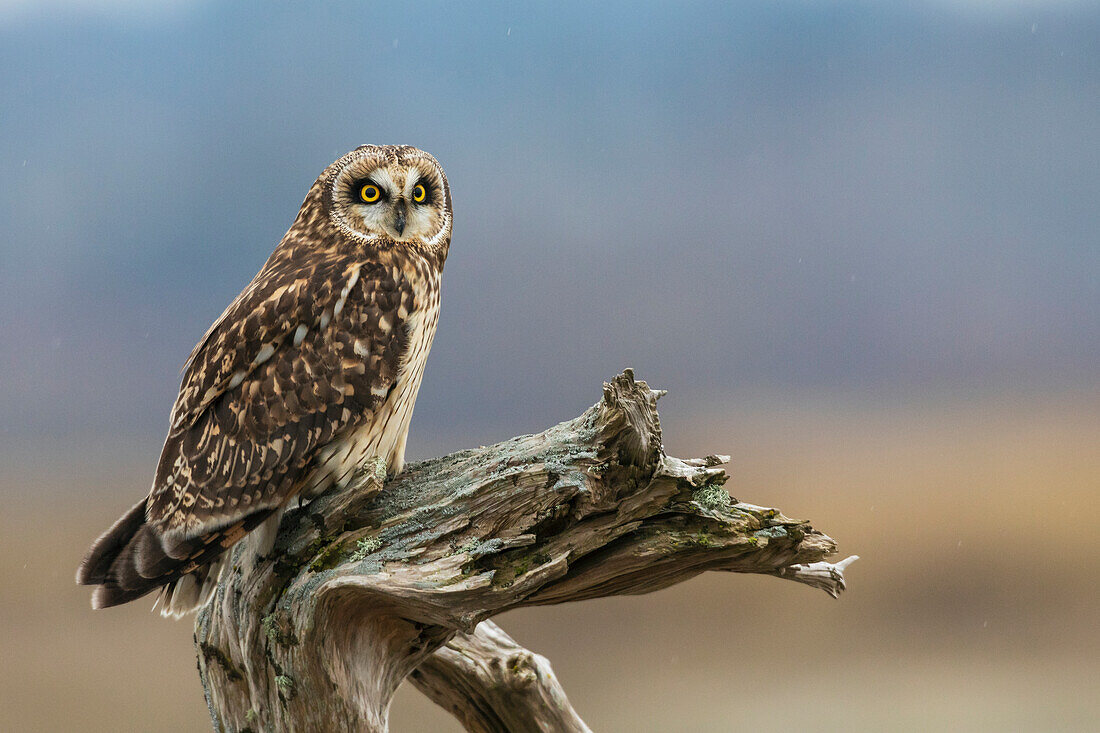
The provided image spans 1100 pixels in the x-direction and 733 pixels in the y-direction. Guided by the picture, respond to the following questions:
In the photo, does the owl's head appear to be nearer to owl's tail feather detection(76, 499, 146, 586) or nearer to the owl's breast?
the owl's breast

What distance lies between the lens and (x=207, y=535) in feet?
8.96

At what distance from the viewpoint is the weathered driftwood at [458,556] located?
8.41 ft

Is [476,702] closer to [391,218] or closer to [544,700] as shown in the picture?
[544,700]

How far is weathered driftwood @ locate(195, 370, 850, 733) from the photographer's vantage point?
256cm

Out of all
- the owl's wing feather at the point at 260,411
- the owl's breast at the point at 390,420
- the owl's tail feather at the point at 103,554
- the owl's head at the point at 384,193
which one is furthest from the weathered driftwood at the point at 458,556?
the owl's head at the point at 384,193

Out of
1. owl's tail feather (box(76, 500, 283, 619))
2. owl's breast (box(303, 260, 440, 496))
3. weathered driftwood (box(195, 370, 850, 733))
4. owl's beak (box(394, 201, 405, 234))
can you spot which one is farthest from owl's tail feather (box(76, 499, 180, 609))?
owl's beak (box(394, 201, 405, 234))

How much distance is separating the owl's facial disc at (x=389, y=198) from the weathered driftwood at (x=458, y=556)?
2.50ft

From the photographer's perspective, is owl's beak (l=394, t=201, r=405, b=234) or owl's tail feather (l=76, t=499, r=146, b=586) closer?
owl's tail feather (l=76, t=499, r=146, b=586)

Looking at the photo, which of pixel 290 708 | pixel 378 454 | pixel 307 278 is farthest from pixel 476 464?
pixel 290 708

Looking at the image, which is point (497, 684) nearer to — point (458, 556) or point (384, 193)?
point (458, 556)

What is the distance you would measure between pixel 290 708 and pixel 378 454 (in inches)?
32.4

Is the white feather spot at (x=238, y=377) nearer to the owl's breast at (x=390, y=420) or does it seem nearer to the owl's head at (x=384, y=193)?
the owl's breast at (x=390, y=420)

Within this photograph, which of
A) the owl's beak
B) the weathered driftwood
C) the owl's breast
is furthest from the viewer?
the owl's beak

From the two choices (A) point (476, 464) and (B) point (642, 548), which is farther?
(A) point (476, 464)
